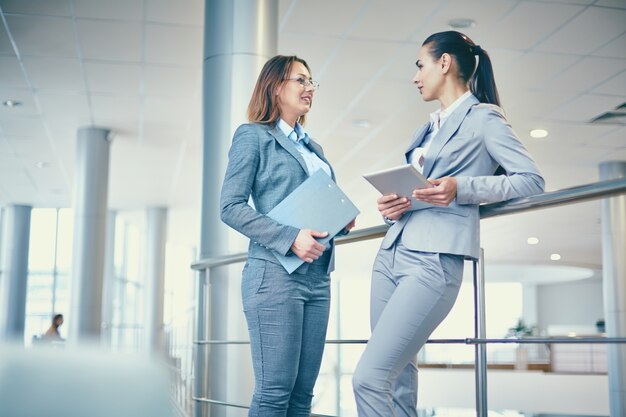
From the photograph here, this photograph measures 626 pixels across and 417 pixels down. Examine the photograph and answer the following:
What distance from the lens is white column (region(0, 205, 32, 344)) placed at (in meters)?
14.0

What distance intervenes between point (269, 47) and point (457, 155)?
246 centimetres

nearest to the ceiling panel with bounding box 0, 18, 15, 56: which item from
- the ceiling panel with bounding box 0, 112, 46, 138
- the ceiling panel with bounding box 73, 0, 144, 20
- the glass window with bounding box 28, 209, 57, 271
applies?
the ceiling panel with bounding box 73, 0, 144, 20

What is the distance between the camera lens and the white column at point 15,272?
1399cm

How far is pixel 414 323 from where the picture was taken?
211cm

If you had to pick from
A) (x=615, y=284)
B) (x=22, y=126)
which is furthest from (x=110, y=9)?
(x=615, y=284)

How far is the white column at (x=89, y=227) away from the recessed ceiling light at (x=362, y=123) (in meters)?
3.26

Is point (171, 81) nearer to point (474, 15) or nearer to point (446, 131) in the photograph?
point (474, 15)

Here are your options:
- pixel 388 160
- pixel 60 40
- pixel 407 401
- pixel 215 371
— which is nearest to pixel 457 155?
pixel 407 401

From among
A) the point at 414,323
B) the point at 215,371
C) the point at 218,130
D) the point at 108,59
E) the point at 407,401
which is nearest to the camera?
the point at 414,323

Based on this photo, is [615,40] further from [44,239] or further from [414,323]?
[44,239]

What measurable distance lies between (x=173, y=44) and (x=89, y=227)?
3.64 m

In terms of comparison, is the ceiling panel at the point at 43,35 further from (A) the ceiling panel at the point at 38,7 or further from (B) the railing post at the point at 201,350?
(B) the railing post at the point at 201,350

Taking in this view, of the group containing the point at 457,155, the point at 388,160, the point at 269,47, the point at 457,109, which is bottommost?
the point at 457,155

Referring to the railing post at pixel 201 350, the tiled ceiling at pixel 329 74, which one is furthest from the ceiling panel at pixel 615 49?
the railing post at pixel 201 350
